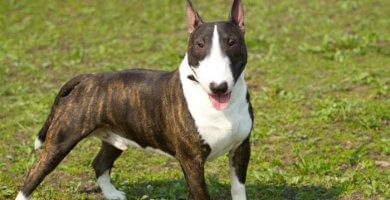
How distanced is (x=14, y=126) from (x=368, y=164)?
4228 mm

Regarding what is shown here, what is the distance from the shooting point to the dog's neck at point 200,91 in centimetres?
529

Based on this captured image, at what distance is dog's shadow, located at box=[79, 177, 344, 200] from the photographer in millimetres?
6551

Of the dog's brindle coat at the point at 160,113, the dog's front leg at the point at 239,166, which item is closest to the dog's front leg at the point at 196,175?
the dog's brindle coat at the point at 160,113

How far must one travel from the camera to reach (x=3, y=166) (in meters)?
7.62

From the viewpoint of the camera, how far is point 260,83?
10.2m

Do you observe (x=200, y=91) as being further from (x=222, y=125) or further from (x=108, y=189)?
(x=108, y=189)

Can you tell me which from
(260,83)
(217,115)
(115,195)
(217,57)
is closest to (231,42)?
(217,57)

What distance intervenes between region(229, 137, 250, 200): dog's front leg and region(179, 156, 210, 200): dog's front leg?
1.10ft

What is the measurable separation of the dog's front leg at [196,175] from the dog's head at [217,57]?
52cm

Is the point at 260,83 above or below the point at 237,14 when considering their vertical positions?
below

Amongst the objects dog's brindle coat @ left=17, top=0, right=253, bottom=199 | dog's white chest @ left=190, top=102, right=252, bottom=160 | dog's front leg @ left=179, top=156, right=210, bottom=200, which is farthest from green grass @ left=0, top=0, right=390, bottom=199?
dog's white chest @ left=190, top=102, right=252, bottom=160

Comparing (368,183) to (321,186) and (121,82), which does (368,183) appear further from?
(121,82)

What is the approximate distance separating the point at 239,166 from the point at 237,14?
1.18 meters

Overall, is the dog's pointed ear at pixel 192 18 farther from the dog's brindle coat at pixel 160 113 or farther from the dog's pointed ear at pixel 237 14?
the dog's pointed ear at pixel 237 14
